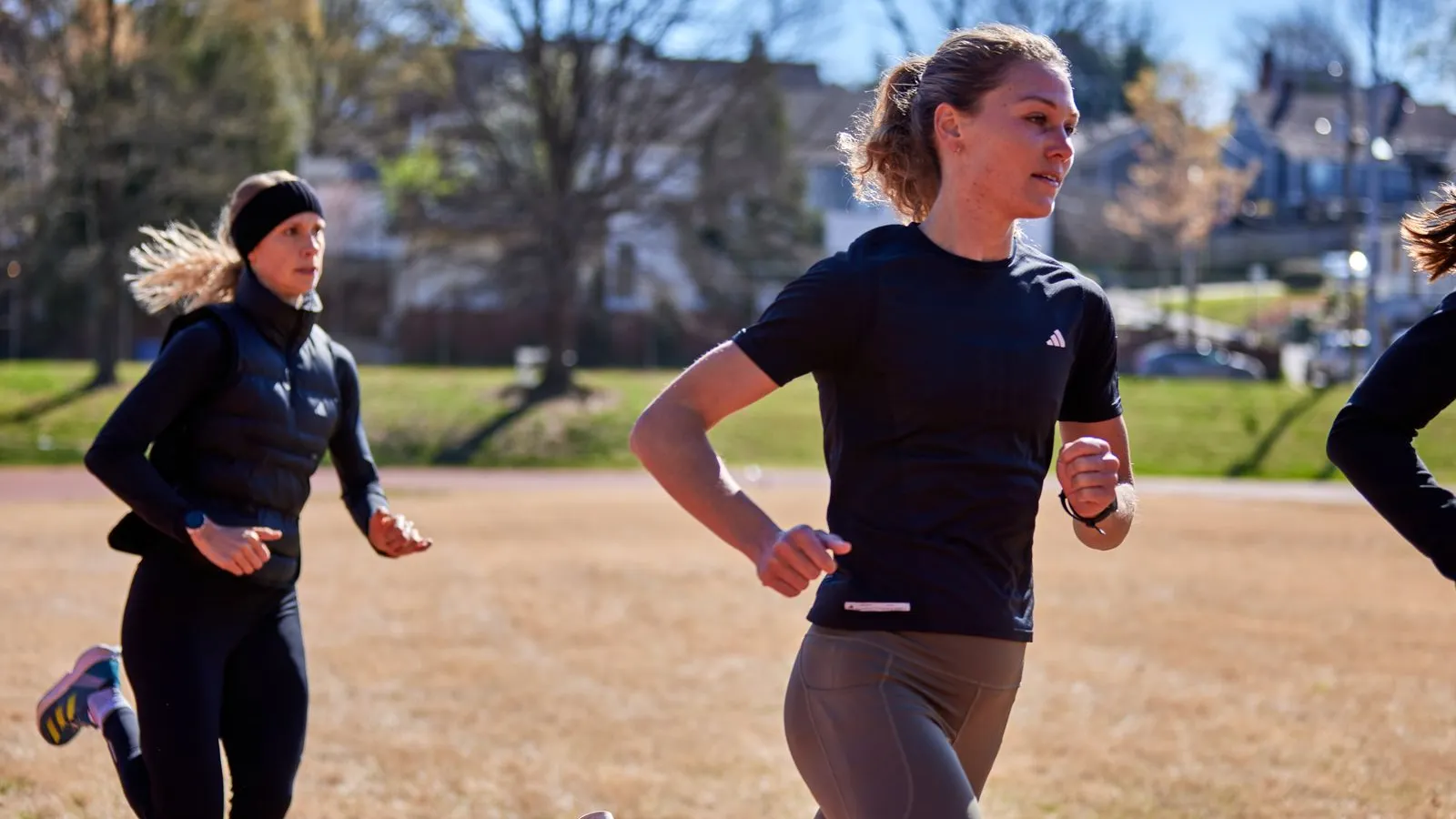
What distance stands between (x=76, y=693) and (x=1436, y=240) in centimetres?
417

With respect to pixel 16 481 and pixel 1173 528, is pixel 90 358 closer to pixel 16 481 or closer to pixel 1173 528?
pixel 16 481

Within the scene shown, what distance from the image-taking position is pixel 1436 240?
354cm

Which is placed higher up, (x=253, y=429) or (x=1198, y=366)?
(x=253, y=429)

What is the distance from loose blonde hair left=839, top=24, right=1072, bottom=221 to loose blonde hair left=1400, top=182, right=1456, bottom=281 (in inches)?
30.9

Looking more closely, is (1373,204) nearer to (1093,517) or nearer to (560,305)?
(560,305)

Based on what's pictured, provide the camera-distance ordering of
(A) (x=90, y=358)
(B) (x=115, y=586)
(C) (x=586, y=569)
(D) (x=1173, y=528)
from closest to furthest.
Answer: (B) (x=115, y=586) < (C) (x=586, y=569) < (D) (x=1173, y=528) < (A) (x=90, y=358)

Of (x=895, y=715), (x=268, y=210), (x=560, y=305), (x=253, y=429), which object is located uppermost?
(x=268, y=210)

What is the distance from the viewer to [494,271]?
4138cm

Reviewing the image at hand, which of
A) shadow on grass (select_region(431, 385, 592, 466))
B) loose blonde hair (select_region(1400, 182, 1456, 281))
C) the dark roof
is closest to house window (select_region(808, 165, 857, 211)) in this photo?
the dark roof

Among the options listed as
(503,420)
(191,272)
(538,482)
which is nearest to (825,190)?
(503,420)

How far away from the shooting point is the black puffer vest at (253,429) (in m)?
4.85

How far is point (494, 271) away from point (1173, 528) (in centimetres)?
2414

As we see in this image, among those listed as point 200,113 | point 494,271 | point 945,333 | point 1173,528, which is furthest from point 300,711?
point 494,271

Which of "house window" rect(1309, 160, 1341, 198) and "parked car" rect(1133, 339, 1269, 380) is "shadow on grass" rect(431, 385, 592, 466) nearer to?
"parked car" rect(1133, 339, 1269, 380)
